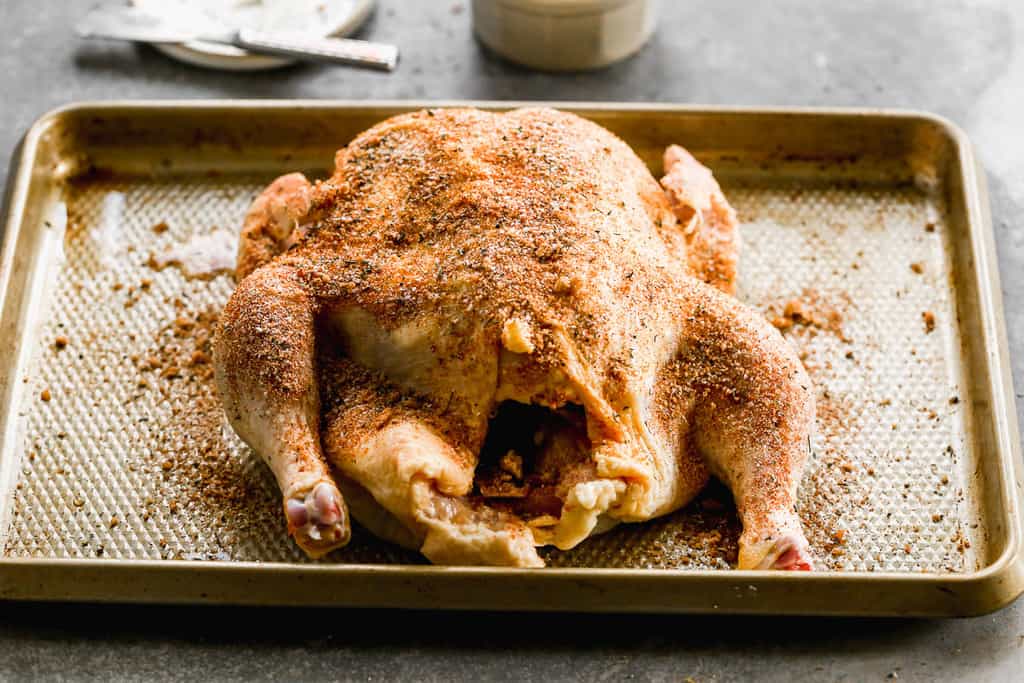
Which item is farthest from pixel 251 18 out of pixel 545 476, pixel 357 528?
Result: pixel 545 476

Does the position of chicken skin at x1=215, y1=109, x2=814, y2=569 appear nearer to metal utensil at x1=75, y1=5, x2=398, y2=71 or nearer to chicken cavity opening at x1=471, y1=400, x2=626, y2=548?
chicken cavity opening at x1=471, y1=400, x2=626, y2=548

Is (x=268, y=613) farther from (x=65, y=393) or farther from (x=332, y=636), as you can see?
(x=65, y=393)

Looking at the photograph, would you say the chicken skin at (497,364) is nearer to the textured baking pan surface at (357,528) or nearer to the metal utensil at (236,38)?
the textured baking pan surface at (357,528)

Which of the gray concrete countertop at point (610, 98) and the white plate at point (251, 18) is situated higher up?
the white plate at point (251, 18)

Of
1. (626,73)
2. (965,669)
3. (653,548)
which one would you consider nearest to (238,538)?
(653,548)

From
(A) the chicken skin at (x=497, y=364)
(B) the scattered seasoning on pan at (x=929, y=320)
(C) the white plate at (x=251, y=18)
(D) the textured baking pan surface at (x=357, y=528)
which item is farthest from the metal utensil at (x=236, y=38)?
(B) the scattered seasoning on pan at (x=929, y=320)

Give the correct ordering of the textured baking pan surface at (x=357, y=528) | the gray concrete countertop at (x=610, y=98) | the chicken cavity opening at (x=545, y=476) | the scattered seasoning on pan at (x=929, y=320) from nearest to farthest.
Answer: the chicken cavity opening at (x=545, y=476) < the gray concrete countertop at (x=610, y=98) < the textured baking pan surface at (x=357, y=528) < the scattered seasoning on pan at (x=929, y=320)

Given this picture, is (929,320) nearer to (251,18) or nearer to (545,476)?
(545,476)
